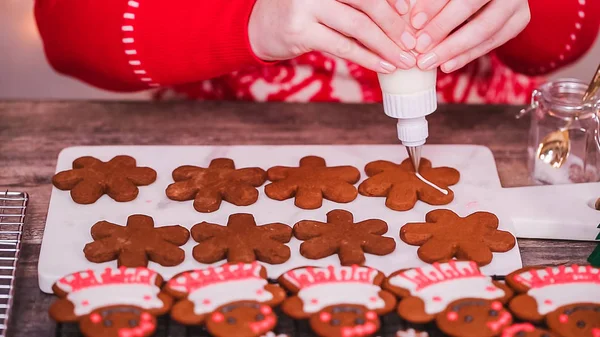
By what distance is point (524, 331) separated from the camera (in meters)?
0.77

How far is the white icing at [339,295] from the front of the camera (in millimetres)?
810

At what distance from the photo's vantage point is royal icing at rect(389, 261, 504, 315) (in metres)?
0.82

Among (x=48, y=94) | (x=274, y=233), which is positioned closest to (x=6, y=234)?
(x=274, y=233)

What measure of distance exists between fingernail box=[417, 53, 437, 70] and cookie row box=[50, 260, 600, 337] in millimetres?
236

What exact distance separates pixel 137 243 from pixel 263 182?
0.72 ft

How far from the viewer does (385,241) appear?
938mm

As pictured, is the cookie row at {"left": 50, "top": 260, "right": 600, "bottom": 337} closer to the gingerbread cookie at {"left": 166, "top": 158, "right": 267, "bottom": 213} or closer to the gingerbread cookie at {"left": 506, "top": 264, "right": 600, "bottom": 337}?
the gingerbread cookie at {"left": 506, "top": 264, "right": 600, "bottom": 337}

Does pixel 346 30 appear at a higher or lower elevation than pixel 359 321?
higher

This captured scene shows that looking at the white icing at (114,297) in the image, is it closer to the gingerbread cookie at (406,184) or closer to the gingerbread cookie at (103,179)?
the gingerbread cookie at (103,179)

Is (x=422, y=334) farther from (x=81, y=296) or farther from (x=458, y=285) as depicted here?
(x=81, y=296)

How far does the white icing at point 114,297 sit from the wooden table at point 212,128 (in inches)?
11.8

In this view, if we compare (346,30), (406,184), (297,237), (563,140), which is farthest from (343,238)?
(563,140)

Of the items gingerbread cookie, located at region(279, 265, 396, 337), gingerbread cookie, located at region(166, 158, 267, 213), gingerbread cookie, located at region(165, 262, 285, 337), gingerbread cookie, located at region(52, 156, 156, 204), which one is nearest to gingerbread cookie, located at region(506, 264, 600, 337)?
gingerbread cookie, located at region(279, 265, 396, 337)

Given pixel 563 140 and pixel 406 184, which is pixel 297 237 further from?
pixel 563 140
